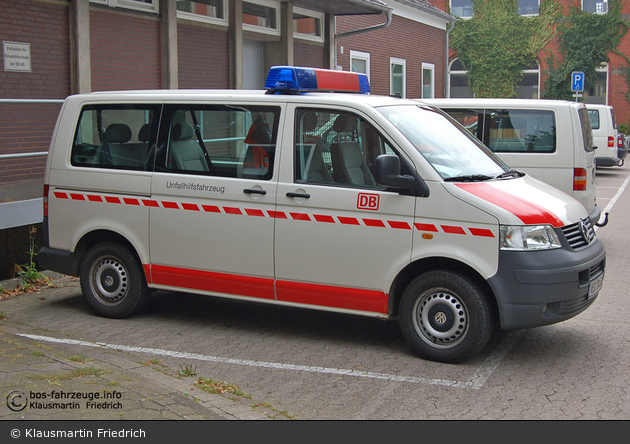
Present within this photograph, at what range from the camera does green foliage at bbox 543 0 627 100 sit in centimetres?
3806

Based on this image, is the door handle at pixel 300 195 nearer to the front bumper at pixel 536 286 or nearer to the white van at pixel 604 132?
the front bumper at pixel 536 286

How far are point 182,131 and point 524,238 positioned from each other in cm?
305

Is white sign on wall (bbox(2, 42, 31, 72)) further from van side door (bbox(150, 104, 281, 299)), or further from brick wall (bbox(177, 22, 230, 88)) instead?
van side door (bbox(150, 104, 281, 299))

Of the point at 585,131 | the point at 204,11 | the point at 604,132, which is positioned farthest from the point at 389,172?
the point at 604,132

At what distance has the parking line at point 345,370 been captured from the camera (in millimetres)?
5027

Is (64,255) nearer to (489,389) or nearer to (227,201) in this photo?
(227,201)

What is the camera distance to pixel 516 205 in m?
5.20

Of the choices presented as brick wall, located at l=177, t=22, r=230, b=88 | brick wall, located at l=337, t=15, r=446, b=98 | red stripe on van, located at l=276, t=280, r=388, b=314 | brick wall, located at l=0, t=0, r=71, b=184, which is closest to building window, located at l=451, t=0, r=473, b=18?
brick wall, located at l=337, t=15, r=446, b=98

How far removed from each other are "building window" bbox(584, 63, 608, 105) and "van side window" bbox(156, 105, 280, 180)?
36.9 meters

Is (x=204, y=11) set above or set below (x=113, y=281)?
above

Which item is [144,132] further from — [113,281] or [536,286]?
[536,286]

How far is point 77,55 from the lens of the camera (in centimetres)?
1098

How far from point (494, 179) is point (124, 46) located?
8.22m
